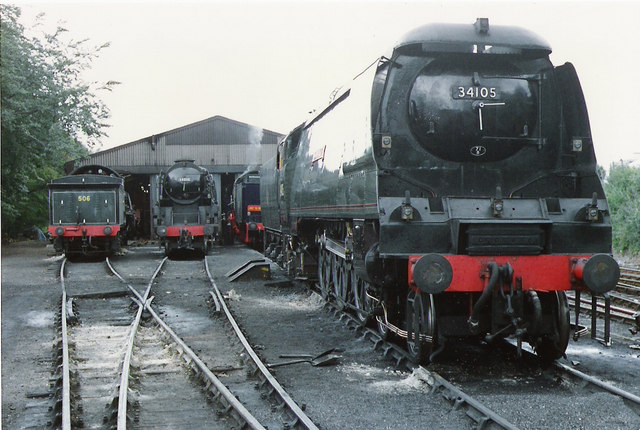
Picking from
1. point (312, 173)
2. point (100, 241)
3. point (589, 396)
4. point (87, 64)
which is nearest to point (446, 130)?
point (589, 396)

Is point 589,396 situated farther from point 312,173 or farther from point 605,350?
point 312,173

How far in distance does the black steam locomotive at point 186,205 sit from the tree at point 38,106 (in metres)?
3.79

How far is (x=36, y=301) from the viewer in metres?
12.6

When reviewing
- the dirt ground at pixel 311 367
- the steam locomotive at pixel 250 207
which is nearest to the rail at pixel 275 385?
the dirt ground at pixel 311 367

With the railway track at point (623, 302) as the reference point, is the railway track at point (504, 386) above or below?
below

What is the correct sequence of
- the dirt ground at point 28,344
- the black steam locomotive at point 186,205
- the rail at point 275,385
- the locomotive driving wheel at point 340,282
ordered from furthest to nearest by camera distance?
the black steam locomotive at point 186,205
the locomotive driving wheel at point 340,282
the dirt ground at point 28,344
the rail at point 275,385

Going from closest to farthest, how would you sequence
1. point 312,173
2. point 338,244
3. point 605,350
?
point 605,350, point 338,244, point 312,173

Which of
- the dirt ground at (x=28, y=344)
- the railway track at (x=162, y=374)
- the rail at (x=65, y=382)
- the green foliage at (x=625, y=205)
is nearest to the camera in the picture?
the rail at (x=65, y=382)

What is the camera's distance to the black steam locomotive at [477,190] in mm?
6141

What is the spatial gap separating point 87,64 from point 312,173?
1737 cm

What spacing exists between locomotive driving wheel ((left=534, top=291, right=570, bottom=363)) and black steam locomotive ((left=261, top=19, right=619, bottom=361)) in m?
0.01

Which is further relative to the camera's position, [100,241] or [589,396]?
[100,241]

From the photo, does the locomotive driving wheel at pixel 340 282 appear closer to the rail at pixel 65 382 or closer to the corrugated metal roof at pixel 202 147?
the rail at pixel 65 382

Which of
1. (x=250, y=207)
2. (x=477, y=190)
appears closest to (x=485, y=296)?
(x=477, y=190)
